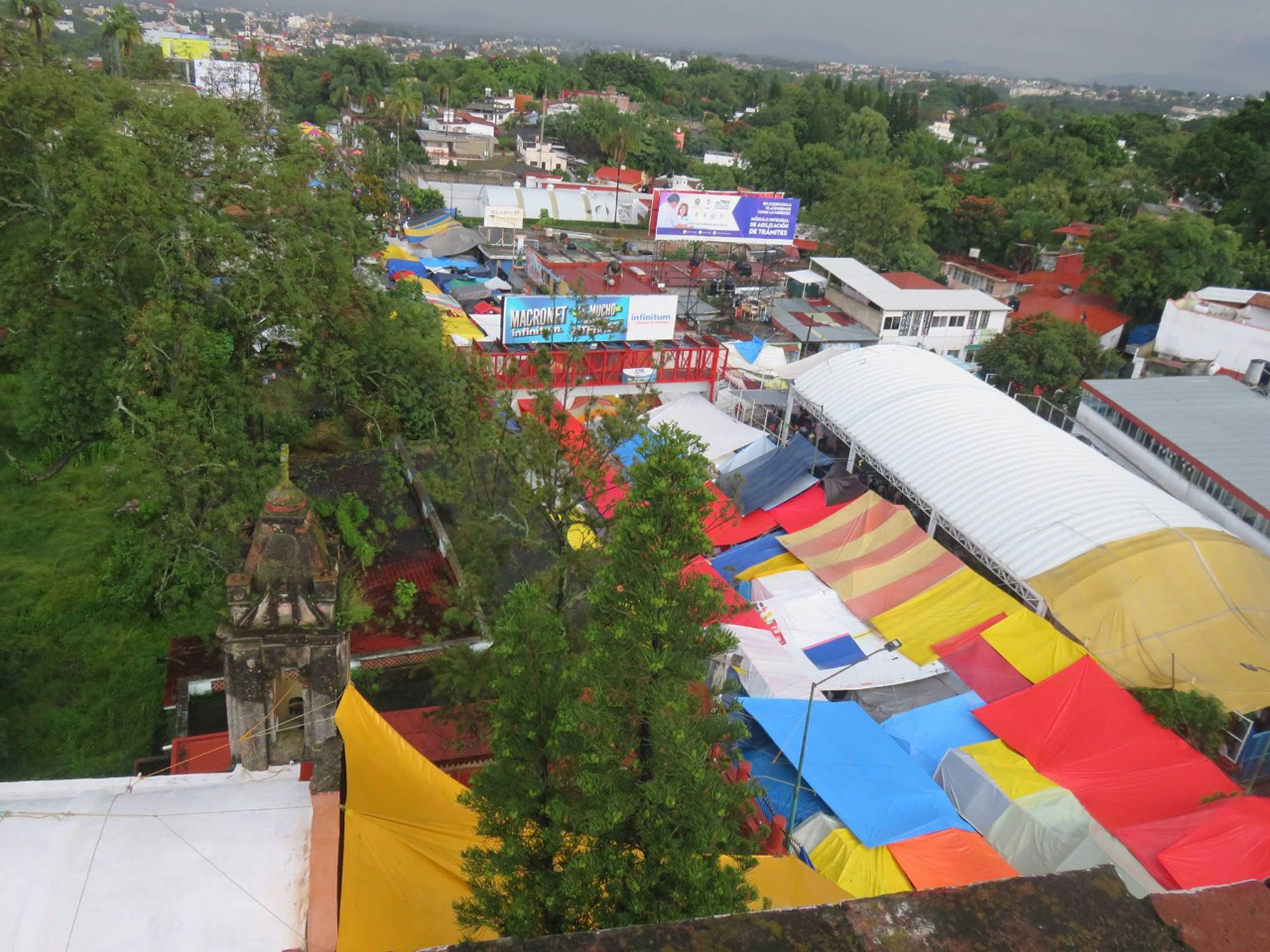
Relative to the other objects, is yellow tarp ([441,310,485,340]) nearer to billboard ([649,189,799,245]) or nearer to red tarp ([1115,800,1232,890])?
billboard ([649,189,799,245])

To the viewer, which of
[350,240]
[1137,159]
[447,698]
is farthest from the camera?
[1137,159]

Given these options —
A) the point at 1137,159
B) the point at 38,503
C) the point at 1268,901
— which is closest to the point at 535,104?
the point at 1137,159

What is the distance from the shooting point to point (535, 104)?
9925 centimetres

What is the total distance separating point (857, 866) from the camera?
11.9m

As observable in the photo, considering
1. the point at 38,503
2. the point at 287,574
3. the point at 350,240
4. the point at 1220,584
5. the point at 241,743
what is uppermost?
the point at 350,240

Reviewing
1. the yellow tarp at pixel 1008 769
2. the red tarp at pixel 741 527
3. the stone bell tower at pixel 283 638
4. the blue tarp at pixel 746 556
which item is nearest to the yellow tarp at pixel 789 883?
the yellow tarp at pixel 1008 769

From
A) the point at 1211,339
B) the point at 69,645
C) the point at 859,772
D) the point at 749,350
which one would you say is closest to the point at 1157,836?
the point at 859,772

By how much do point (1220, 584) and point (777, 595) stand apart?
841 centimetres

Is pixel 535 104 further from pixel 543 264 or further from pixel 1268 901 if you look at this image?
pixel 1268 901

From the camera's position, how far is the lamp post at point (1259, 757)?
15.6m

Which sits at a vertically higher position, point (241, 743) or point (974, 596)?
point (241, 743)

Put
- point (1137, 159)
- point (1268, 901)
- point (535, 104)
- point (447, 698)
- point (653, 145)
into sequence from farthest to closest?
point (535, 104) < point (653, 145) < point (1137, 159) < point (447, 698) < point (1268, 901)

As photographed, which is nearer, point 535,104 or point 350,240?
point 350,240

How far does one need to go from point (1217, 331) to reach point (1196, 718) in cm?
2416
